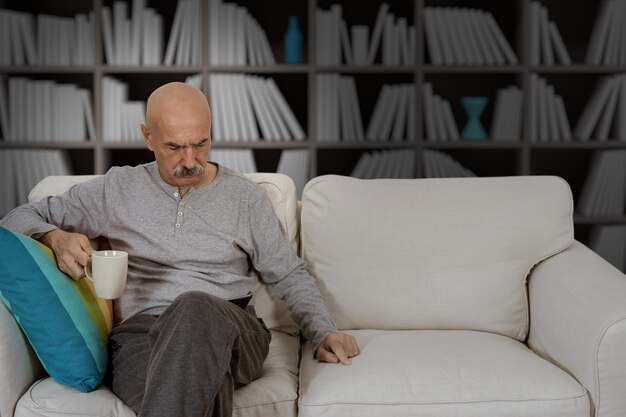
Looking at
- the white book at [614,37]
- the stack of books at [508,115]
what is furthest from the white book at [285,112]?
the white book at [614,37]

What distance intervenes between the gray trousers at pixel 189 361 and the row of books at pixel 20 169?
2.35 meters

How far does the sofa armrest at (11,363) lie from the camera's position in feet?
5.48

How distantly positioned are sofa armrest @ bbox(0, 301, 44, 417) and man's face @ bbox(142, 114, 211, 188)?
1.62 ft

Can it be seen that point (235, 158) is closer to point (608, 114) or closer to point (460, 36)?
point (460, 36)

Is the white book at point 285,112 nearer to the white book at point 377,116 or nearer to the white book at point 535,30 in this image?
the white book at point 377,116

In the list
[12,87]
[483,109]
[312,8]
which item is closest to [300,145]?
[312,8]

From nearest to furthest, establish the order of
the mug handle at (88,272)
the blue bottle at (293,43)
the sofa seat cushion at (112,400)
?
the sofa seat cushion at (112,400), the mug handle at (88,272), the blue bottle at (293,43)

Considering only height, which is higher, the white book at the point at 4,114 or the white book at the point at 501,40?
the white book at the point at 501,40

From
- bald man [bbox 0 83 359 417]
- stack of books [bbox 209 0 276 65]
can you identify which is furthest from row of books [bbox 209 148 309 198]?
bald man [bbox 0 83 359 417]

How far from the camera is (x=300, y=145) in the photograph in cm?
387

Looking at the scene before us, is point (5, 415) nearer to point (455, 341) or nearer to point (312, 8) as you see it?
point (455, 341)

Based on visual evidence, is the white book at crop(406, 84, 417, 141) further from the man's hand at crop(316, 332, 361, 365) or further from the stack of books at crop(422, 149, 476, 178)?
the man's hand at crop(316, 332, 361, 365)

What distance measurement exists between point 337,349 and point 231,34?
231 centimetres

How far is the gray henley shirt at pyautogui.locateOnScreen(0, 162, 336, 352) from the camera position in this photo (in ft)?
6.38
